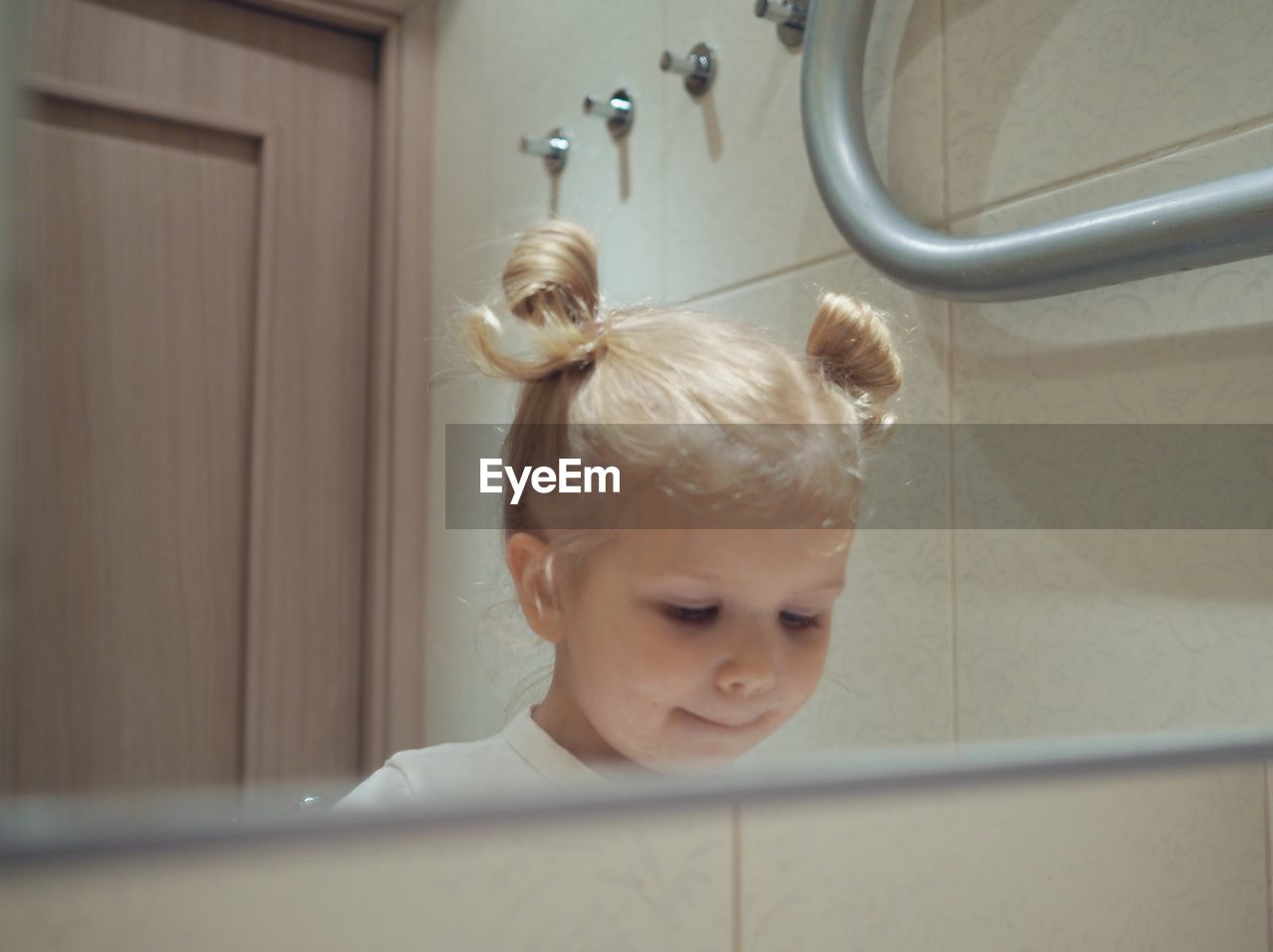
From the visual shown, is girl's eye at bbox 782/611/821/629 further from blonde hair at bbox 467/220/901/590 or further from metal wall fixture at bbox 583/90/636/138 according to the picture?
metal wall fixture at bbox 583/90/636/138

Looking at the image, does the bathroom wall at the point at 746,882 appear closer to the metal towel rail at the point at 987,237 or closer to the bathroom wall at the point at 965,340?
the bathroom wall at the point at 965,340

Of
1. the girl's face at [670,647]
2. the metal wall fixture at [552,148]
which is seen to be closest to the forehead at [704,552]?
the girl's face at [670,647]

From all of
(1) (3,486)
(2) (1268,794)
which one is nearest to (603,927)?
(1) (3,486)

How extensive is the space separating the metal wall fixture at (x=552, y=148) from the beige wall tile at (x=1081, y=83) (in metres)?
0.23

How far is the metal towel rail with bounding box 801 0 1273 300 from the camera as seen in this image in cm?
45

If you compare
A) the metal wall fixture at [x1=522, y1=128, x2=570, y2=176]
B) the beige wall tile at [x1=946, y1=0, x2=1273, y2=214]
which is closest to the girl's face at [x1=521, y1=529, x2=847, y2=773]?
the metal wall fixture at [x1=522, y1=128, x2=570, y2=176]

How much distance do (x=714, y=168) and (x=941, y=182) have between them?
0.49 feet

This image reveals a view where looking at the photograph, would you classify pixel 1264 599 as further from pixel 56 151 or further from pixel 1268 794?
pixel 56 151

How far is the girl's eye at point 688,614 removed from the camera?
33 cm

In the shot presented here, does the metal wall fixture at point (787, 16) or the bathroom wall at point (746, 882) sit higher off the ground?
the metal wall fixture at point (787, 16)

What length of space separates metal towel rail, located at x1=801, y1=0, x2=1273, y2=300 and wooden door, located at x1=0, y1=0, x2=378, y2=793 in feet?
0.72

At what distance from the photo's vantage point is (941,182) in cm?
50

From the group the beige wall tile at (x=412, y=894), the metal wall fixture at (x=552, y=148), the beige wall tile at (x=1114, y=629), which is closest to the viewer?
the beige wall tile at (x=412, y=894)

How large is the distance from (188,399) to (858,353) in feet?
0.79
